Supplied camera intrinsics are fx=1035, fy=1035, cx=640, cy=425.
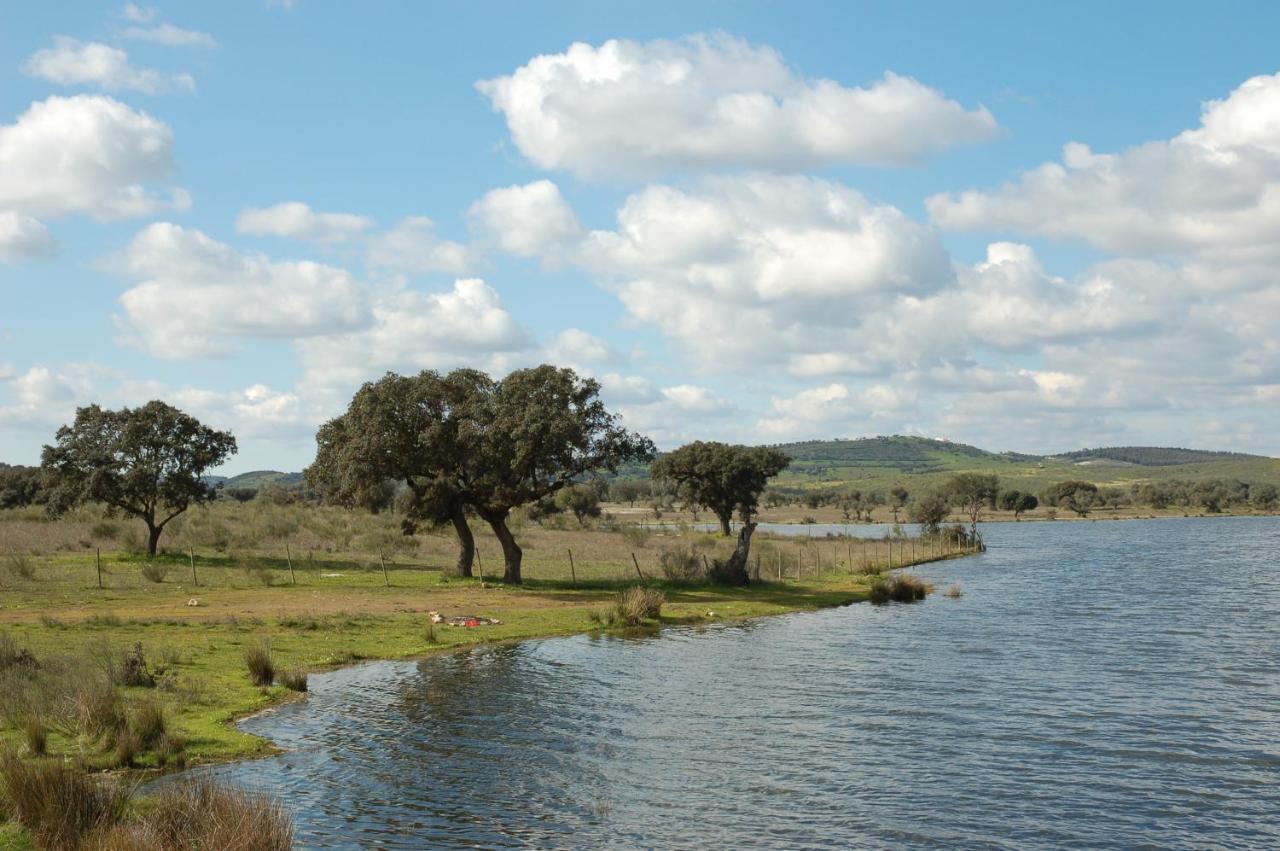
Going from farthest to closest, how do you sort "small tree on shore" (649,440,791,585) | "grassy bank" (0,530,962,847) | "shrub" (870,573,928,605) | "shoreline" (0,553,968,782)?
"small tree on shore" (649,440,791,585), "shrub" (870,573,928,605), "shoreline" (0,553,968,782), "grassy bank" (0,530,962,847)

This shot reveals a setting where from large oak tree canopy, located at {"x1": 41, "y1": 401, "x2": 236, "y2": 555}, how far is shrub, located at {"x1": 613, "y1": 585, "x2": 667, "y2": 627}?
27750mm

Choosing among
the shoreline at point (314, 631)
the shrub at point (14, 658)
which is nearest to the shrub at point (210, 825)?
the shoreline at point (314, 631)

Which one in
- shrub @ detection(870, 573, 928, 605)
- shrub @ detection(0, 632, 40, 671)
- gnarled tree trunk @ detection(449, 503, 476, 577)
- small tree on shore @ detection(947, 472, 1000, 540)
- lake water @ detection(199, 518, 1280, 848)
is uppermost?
small tree on shore @ detection(947, 472, 1000, 540)

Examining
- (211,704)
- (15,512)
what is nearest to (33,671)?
(211,704)

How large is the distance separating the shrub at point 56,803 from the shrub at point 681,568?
132ft

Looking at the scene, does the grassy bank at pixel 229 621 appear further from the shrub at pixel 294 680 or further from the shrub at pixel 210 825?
the shrub at pixel 210 825

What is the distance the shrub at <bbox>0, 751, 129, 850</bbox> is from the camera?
520 inches

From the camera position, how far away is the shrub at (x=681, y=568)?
54.1m

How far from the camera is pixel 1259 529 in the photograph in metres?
132

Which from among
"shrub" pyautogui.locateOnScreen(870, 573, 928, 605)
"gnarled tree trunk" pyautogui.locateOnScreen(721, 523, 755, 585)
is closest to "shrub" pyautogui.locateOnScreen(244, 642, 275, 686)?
"gnarled tree trunk" pyautogui.locateOnScreen(721, 523, 755, 585)

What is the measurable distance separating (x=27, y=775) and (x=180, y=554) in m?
45.3

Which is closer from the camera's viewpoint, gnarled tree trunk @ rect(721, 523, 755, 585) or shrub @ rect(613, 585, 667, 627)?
shrub @ rect(613, 585, 667, 627)

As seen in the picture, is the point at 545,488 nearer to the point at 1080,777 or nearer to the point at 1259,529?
the point at 1080,777

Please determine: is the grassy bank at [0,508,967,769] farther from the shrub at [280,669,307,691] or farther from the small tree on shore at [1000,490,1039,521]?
the small tree on shore at [1000,490,1039,521]
